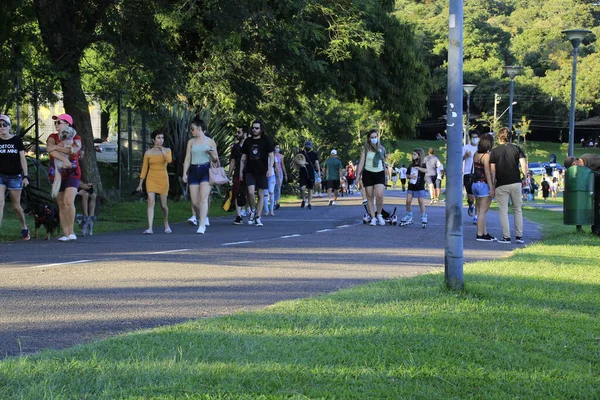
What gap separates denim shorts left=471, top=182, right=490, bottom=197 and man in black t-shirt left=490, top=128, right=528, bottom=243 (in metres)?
0.48

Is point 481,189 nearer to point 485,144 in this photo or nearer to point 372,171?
point 485,144

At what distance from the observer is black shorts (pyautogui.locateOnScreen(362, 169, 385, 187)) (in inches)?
725

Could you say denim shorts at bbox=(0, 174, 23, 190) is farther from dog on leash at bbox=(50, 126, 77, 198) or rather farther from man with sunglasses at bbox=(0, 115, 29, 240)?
dog on leash at bbox=(50, 126, 77, 198)

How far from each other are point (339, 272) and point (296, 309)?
3133 millimetres

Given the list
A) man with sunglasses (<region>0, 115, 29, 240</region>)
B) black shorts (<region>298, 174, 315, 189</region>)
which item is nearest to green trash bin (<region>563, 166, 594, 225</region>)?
man with sunglasses (<region>0, 115, 29, 240</region>)

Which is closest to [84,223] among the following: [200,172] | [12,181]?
[12,181]

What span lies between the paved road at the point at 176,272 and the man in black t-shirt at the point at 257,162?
5.43 ft

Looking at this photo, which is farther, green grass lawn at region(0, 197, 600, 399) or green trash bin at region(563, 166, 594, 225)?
green trash bin at region(563, 166, 594, 225)

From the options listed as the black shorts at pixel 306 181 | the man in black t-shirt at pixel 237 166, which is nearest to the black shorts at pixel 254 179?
the man in black t-shirt at pixel 237 166

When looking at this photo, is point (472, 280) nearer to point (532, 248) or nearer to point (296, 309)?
point (296, 309)

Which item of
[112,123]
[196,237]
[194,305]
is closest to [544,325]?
[194,305]

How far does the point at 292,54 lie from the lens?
2212cm

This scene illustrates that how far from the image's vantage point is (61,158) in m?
14.0

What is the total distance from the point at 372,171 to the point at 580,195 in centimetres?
417
